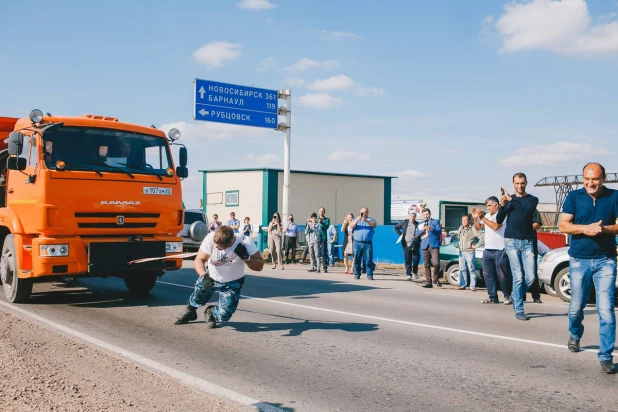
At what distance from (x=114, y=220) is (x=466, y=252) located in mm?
8000

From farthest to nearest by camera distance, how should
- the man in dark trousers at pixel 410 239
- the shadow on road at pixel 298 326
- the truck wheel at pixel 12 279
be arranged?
1. the man in dark trousers at pixel 410 239
2. the truck wheel at pixel 12 279
3. the shadow on road at pixel 298 326

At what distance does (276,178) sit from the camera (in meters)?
31.6

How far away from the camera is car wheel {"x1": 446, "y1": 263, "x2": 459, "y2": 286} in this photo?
15391 mm

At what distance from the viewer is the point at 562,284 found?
12.1 metres

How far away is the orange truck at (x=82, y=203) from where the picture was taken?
30.2 feet

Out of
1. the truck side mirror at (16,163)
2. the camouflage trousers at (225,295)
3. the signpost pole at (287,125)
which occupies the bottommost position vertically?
the camouflage trousers at (225,295)

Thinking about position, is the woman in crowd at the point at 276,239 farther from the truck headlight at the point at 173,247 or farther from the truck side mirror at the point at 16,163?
the truck side mirror at the point at 16,163

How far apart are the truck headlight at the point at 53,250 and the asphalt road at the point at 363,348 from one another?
907 millimetres

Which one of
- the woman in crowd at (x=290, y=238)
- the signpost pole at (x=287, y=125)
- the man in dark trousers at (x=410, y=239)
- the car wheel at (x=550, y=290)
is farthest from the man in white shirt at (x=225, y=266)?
the signpost pole at (x=287, y=125)

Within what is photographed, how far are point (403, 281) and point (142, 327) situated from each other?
908cm

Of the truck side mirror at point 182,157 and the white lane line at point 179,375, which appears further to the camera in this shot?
the truck side mirror at point 182,157

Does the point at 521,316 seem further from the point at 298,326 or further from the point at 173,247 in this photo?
the point at 173,247

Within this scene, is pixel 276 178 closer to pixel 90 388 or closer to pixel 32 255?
pixel 32 255

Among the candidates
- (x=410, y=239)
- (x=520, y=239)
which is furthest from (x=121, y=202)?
(x=410, y=239)
